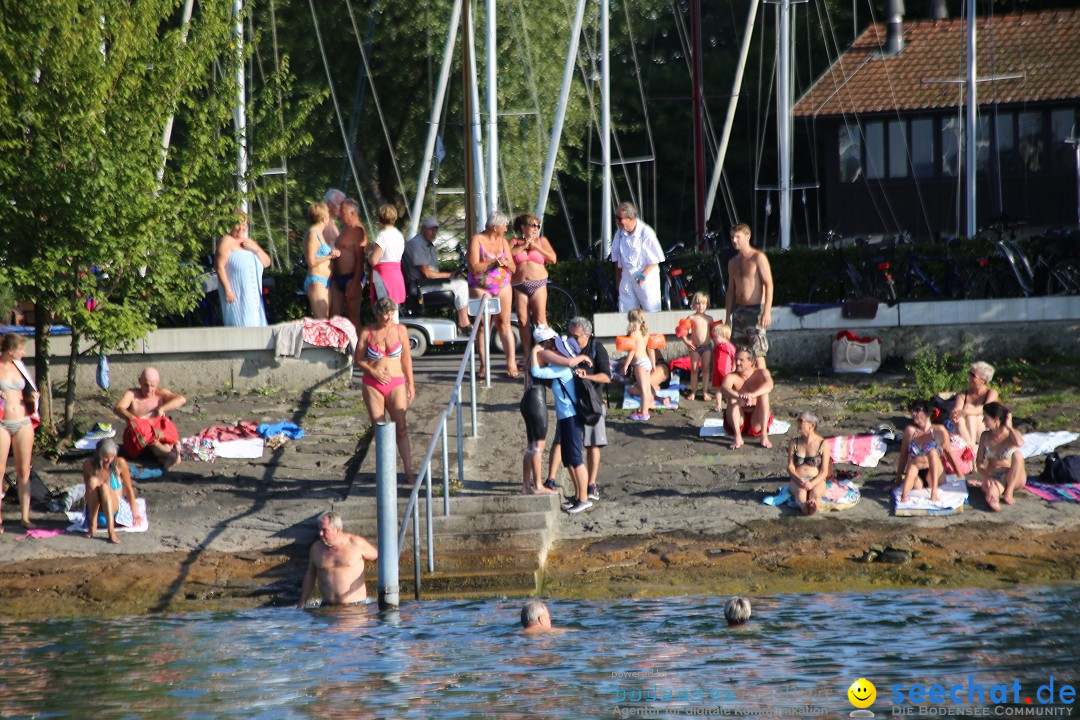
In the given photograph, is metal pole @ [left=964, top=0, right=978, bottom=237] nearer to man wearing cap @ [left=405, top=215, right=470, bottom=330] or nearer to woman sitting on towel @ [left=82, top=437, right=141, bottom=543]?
man wearing cap @ [left=405, top=215, right=470, bottom=330]

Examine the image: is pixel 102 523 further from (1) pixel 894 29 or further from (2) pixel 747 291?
(1) pixel 894 29

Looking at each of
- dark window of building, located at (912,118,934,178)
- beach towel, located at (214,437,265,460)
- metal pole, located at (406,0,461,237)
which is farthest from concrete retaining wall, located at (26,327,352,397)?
dark window of building, located at (912,118,934,178)

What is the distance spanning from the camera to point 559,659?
427 inches

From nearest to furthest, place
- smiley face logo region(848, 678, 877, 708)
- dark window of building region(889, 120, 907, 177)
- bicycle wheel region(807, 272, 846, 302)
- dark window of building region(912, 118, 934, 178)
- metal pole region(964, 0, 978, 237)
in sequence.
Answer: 1. smiley face logo region(848, 678, 877, 708)
2. bicycle wheel region(807, 272, 846, 302)
3. metal pole region(964, 0, 978, 237)
4. dark window of building region(912, 118, 934, 178)
5. dark window of building region(889, 120, 907, 177)

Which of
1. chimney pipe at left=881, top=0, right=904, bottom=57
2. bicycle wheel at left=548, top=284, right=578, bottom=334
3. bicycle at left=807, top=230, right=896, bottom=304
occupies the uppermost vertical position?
chimney pipe at left=881, top=0, right=904, bottom=57

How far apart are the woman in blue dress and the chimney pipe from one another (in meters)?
21.4

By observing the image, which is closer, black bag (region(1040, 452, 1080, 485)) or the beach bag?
black bag (region(1040, 452, 1080, 485))

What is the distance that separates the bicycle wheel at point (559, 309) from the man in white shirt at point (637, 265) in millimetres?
1491

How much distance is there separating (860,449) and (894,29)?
22.7 m

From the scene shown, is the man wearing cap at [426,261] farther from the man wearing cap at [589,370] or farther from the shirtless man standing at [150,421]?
the man wearing cap at [589,370]

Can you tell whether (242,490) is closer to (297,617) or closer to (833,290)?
(297,617)

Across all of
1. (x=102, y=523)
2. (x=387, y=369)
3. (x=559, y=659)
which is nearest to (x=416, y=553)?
(x=559, y=659)

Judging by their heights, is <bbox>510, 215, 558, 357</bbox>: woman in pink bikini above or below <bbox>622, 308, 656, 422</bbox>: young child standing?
above

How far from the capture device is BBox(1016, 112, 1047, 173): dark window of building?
111 feet
